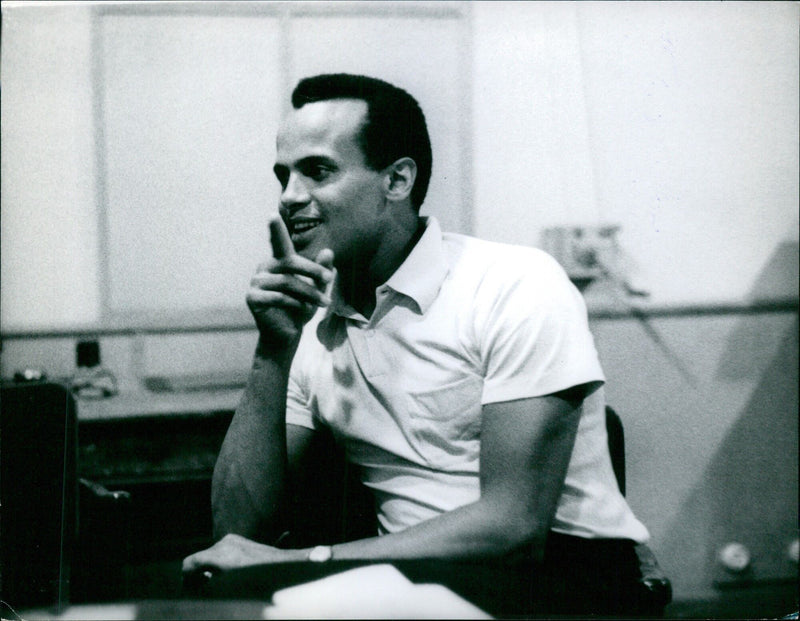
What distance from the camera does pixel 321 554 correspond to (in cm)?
86

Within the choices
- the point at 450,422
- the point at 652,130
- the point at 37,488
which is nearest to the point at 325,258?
the point at 450,422

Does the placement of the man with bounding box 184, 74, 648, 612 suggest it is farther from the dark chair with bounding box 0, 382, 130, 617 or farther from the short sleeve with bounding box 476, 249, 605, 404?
the dark chair with bounding box 0, 382, 130, 617

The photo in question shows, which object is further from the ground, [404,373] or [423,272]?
[423,272]

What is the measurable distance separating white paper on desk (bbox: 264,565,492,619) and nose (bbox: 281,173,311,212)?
53 centimetres

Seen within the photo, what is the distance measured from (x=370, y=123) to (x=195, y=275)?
23.9 inches

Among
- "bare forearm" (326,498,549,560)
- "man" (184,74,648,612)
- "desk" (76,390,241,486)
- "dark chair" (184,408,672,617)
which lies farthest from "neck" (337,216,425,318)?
"desk" (76,390,241,486)

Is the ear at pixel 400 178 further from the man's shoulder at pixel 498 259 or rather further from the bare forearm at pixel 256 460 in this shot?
the bare forearm at pixel 256 460

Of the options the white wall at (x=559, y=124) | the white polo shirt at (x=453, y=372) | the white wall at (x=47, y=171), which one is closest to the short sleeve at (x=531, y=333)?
the white polo shirt at (x=453, y=372)

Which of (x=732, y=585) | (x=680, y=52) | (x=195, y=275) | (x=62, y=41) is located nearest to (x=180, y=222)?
(x=195, y=275)

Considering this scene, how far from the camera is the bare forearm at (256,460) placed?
3.42ft

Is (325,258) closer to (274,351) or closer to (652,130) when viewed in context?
(274,351)

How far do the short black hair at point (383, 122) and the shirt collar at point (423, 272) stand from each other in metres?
0.09

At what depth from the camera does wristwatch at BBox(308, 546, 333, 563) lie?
0.84 m

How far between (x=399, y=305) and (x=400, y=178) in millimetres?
196
